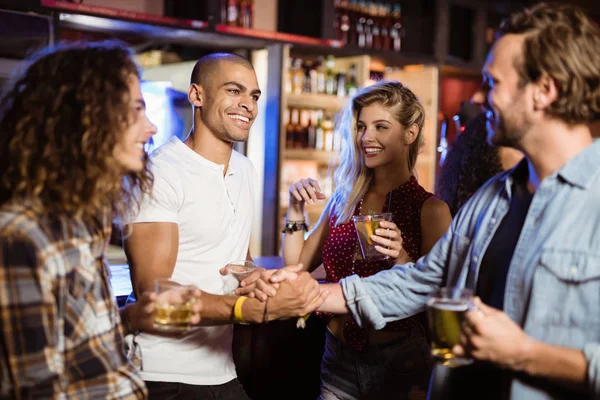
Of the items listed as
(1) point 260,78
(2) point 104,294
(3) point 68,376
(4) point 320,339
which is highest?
(1) point 260,78

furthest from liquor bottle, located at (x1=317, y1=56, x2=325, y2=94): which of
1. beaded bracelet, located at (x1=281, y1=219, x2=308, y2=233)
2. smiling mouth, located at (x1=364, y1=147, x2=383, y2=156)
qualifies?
smiling mouth, located at (x1=364, y1=147, x2=383, y2=156)

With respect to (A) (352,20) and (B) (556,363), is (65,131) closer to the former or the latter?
(B) (556,363)

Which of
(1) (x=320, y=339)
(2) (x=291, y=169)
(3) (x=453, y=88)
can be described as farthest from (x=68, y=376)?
(3) (x=453, y=88)

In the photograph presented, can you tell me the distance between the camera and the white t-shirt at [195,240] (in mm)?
2035

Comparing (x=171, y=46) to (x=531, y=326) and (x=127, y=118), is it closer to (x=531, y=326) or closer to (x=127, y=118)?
(x=127, y=118)

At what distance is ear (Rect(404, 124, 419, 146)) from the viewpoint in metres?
Answer: 2.60

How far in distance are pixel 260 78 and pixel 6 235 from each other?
357cm

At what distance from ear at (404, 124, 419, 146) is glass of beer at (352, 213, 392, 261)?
1.70ft

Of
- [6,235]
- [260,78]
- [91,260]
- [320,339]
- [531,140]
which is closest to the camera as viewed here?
[6,235]

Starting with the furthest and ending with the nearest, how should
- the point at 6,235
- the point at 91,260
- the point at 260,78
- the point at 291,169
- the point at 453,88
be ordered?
the point at 453,88
the point at 291,169
the point at 260,78
the point at 91,260
the point at 6,235

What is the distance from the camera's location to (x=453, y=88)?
6.45 m

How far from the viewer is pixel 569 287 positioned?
144 centimetres

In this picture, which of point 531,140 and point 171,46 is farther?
point 171,46

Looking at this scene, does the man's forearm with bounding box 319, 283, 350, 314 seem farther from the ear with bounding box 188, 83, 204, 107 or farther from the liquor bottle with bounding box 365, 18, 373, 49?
the liquor bottle with bounding box 365, 18, 373, 49
